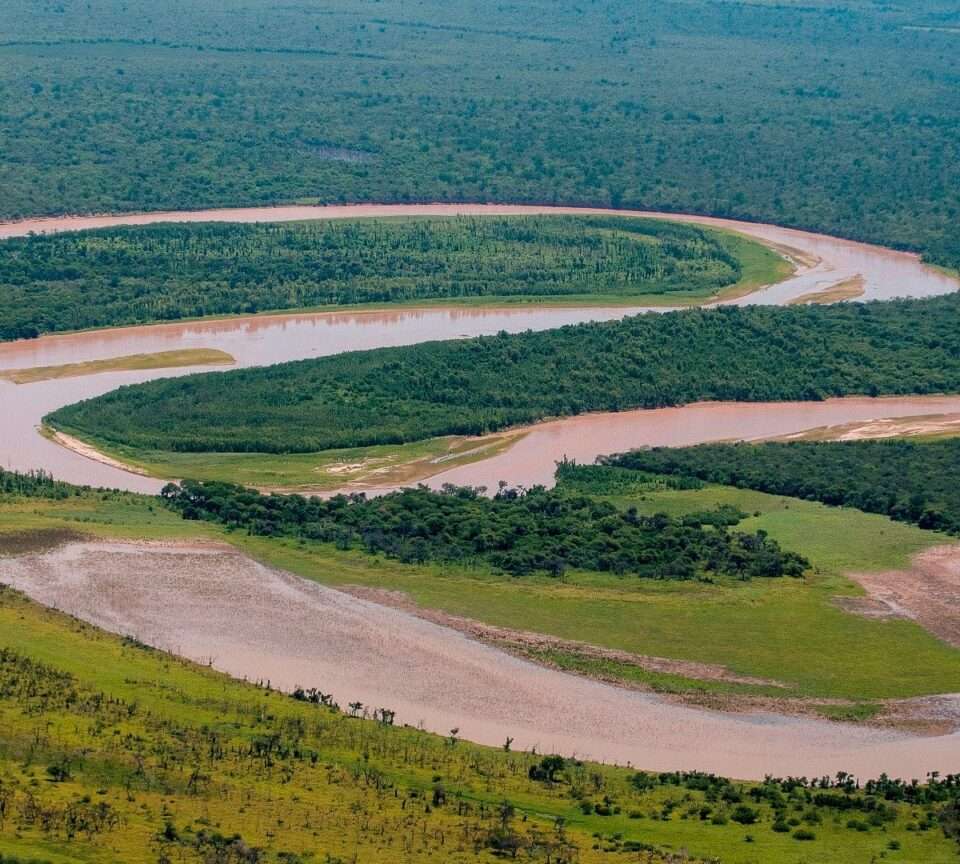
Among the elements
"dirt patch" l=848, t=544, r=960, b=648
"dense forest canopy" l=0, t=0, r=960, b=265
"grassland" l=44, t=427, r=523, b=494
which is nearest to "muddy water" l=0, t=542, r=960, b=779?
"dirt patch" l=848, t=544, r=960, b=648

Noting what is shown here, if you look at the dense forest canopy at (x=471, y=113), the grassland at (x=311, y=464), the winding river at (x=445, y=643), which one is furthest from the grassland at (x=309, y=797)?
the dense forest canopy at (x=471, y=113)

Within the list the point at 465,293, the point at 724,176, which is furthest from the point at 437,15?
the point at 465,293

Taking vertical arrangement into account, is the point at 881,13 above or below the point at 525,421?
above

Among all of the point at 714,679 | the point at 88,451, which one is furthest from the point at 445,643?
the point at 88,451

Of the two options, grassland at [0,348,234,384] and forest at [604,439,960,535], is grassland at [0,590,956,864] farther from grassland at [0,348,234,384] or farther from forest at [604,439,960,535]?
grassland at [0,348,234,384]

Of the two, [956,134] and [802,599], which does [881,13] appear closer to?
[956,134]

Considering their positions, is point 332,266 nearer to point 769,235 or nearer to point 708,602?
point 769,235

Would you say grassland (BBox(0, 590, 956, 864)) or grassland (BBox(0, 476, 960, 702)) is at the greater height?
grassland (BBox(0, 590, 956, 864))
